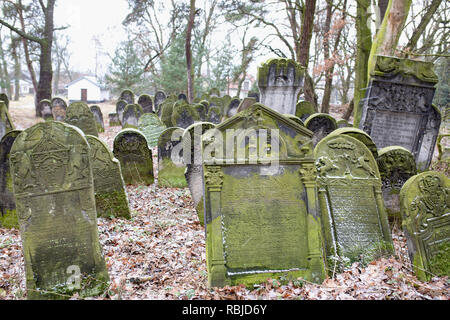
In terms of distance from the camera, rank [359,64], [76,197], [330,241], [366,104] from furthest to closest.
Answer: [359,64] → [366,104] → [330,241] → [76,197]

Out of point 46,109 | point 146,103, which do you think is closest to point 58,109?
point 46,109

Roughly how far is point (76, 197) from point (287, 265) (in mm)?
2662

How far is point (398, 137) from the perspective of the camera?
7.48 metres

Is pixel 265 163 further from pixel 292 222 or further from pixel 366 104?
pixel 366 104

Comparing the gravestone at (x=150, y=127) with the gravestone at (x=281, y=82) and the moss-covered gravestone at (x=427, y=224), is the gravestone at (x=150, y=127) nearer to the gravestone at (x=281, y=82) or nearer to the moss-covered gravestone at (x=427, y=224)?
the gravestone at (x=281, y=82)

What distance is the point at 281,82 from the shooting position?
9.80 m

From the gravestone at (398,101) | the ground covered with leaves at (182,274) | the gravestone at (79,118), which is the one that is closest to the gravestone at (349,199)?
the ground covered with leaves at (182,274)

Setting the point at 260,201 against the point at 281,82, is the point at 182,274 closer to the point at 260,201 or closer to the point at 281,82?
the point at 260,201

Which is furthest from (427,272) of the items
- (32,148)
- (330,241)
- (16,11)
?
(16,11)

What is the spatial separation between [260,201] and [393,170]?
3075 mm

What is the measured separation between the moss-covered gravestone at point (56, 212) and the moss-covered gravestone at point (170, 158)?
4252 millimetres

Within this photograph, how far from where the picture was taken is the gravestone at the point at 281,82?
966cm

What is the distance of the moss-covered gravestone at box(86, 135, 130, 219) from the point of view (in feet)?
19.6

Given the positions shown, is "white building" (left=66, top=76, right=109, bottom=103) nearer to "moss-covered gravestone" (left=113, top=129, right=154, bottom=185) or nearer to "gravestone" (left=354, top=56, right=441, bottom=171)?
"moss-covered gravestone" (left=113, top=129, right=154, bottom=185)
